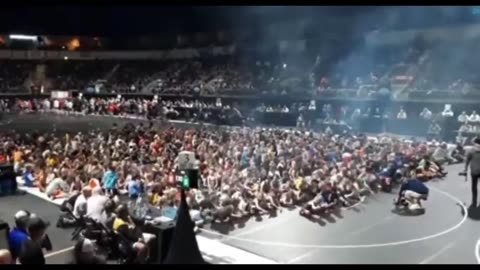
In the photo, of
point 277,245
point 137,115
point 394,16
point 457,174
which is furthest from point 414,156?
point 137,115

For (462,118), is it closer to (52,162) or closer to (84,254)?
(52,162)

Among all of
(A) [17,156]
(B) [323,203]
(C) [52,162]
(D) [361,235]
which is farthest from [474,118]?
(A) [17,156]

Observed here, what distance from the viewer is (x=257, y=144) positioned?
469 inches

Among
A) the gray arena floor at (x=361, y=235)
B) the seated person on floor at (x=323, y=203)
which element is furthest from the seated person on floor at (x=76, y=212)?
the seated person on floor at (x=323, y=203)

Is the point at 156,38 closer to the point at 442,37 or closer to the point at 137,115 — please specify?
the point at 137,115

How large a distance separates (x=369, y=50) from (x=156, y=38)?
7857 mm

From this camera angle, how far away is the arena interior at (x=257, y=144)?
644 cm

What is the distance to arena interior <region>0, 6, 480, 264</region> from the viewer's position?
6438 mm

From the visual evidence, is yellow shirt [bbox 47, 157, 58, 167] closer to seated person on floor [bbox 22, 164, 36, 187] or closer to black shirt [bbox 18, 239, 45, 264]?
seated person on floor [bbox 22, 164, 36, 187]

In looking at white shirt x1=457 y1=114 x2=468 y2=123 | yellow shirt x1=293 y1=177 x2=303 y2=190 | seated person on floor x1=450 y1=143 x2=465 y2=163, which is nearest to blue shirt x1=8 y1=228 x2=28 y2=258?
yellow shirt x1=293 y1=177 x2=303 y2=190

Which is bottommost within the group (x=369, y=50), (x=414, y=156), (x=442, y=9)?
(x=414, y=156)

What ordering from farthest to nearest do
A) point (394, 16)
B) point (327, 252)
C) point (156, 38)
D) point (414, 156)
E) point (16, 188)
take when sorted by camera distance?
point (156, 38) → point (394, 16) → point (414, 156) → point (16, 188) → point (327, 252)

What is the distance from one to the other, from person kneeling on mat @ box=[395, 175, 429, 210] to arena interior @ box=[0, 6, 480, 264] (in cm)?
2

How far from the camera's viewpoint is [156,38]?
19203mm
